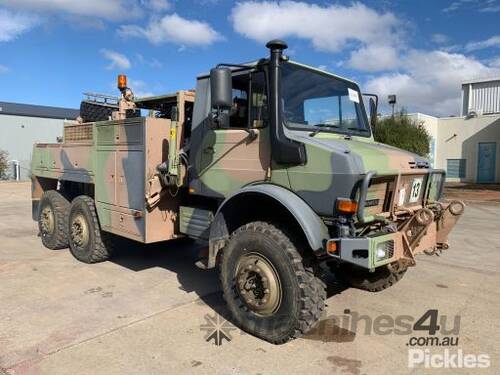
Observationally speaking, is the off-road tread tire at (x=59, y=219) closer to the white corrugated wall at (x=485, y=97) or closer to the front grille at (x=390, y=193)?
the front grille at (x=390, y=193)

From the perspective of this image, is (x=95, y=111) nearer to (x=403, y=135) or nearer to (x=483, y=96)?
(x=403, y=135)

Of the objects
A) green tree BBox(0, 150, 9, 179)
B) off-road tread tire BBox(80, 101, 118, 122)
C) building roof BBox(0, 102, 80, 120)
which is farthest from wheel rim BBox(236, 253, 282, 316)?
building roof BBox(0, 102, 80, 120)

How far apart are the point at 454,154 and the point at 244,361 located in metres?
30.8

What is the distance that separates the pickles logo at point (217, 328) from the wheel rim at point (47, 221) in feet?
Answer: 13.4

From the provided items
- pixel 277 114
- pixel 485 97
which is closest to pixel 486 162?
pixel 485 97

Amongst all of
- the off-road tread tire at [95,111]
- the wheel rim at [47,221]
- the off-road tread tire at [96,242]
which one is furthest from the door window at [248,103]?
the wheel rim at [47,221]

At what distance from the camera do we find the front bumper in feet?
11.9

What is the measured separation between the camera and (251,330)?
13.8ft

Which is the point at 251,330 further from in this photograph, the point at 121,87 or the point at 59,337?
the point at 121,87

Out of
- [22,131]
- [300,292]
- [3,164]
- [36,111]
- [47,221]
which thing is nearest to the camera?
[300,292]

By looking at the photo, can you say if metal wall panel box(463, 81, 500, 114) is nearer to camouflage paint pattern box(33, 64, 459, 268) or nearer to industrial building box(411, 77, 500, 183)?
industrial building box(411, 77, 500, 183)

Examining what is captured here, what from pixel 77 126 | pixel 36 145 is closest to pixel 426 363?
pixel 77 126

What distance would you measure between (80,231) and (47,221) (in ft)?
4.44

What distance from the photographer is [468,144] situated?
30.5 metres
